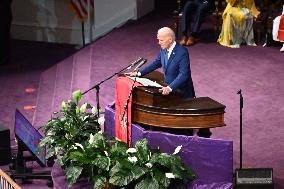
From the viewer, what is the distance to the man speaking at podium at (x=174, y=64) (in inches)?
379

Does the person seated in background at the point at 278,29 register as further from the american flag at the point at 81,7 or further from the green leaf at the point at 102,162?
the green leaf at the point at 102,162

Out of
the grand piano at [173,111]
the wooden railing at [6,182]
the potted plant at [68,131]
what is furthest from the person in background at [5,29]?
the wooden railing at [6,182]

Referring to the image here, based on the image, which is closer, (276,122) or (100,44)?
→ (276,122)

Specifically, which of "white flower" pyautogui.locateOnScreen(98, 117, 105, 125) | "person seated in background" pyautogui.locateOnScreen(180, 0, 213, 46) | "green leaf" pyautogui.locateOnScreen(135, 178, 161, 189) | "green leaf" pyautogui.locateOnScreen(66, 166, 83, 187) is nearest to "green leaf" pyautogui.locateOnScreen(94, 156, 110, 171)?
"green leaf" pyautogui.locateOnScreen(66, 166, 83, 187)

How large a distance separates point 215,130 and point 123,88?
6.99 feet

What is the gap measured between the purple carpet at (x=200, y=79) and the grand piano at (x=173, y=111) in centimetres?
118

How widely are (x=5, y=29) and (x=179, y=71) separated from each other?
23.4ft

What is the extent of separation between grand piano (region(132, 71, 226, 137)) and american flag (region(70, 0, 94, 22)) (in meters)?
7.41

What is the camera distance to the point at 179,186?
8.97 meters

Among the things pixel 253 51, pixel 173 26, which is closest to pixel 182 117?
pixel 253 51

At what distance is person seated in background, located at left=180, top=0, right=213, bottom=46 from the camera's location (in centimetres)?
1466

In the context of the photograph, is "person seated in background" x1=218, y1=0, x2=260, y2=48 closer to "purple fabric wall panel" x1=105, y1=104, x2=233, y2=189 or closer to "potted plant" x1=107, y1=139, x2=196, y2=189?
"purple fabric wall panel" x1=105, y1=104, x2=233, y2=189

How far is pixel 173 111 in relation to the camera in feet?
30.7

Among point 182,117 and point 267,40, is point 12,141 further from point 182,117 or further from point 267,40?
point 267,40
